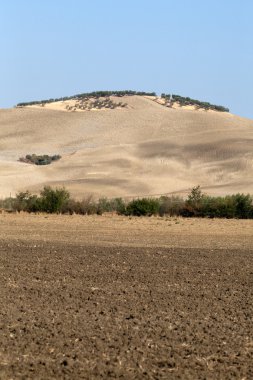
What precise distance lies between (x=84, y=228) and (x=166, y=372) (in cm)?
3170

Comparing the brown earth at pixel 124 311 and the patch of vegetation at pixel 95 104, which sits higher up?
the patch of vegetation at pixel 95 104

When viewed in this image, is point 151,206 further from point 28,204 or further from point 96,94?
point 96,94

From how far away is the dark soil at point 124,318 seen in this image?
457 inches

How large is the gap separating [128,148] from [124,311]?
113 meters

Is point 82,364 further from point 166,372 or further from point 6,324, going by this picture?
point 6,324

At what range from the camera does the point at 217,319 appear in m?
15.3

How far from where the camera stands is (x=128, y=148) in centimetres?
12900

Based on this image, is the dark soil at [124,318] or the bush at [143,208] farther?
the bush at [143,208]

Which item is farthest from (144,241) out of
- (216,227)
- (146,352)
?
(146,352)

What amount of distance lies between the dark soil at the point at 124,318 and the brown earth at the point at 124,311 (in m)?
0.02

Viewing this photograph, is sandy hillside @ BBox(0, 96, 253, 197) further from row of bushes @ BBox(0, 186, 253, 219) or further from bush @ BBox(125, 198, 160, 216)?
bush @ BBox(125, 198, 160, 216)

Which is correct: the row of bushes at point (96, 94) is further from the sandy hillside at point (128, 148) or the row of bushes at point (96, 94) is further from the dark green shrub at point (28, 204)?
the dark green shrub at point (28, 204)

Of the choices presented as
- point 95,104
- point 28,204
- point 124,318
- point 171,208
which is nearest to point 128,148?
point 95,104

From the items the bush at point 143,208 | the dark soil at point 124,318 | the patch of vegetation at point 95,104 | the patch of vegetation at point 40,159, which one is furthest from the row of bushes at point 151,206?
the patch of vegetation at point 95,104
